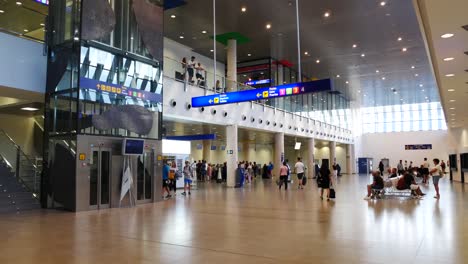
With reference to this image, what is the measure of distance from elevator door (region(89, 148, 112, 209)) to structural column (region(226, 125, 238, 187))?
32.4 feet

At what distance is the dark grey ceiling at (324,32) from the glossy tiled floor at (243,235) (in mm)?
10150

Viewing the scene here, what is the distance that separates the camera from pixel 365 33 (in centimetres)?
2114

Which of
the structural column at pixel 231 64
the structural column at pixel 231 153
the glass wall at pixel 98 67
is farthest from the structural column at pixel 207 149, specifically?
the glass wall at pixel 98 67

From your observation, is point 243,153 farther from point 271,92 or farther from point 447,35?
point 447,35

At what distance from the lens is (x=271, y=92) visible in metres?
14.0

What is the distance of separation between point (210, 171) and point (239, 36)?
42.4 feet

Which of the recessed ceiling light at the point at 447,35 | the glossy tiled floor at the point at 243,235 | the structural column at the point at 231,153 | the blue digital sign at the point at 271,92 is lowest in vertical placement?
the glossy tiled floor at the point at 243,235

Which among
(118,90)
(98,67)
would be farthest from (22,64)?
(118,90)

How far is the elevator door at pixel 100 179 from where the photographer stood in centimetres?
1236

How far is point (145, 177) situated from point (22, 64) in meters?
5.61

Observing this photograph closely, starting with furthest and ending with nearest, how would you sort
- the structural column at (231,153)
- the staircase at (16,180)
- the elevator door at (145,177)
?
1. the structural column at (231,153)
2. the elevator door at (145,177)
3. the staircase at (16,180)

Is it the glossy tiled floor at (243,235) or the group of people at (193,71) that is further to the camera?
the group of people at (193,71)

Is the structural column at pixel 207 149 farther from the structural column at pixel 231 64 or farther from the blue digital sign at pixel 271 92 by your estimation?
the blue digital sign at pixel 271 92

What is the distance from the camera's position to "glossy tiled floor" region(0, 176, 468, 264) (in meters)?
5.75
